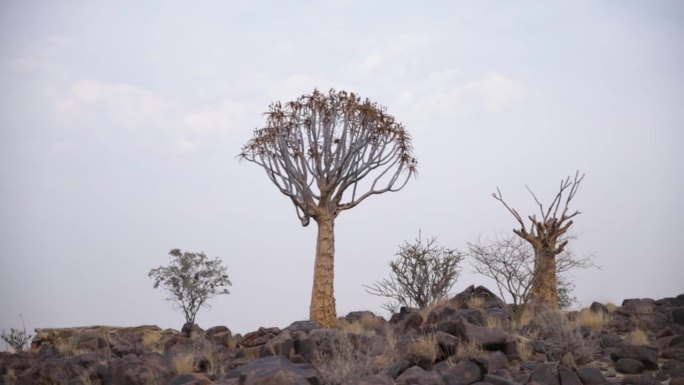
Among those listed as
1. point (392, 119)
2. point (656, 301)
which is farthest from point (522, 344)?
point (392, 119)

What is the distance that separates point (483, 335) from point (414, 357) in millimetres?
1249

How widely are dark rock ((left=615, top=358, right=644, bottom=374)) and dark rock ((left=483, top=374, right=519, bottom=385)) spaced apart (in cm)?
211

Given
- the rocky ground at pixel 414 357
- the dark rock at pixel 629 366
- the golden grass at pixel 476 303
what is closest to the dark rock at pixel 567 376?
the rocky ground at pixel 414 357

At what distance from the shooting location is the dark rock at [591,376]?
8.86 metres

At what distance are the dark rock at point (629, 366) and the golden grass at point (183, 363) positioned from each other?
6650 mm

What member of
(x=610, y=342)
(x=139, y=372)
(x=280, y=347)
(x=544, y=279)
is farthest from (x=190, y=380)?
(x=544, y=279)

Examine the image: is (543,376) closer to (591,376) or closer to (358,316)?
(591,376)

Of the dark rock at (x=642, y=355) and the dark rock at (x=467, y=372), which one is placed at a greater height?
the dark rock at (x=642, y=355)

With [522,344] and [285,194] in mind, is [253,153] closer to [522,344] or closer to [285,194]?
[285,194]

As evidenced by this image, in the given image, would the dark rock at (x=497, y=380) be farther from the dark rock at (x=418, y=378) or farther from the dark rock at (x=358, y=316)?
the dark rock at (x=358, y=316)

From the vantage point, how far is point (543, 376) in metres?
8.74

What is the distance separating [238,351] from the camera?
1266 centimetres

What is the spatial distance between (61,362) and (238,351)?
128 inches

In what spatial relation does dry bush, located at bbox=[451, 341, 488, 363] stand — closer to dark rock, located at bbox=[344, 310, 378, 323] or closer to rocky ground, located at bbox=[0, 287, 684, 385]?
rocky ground, located at bbox=[0, 287, 684, 385]
